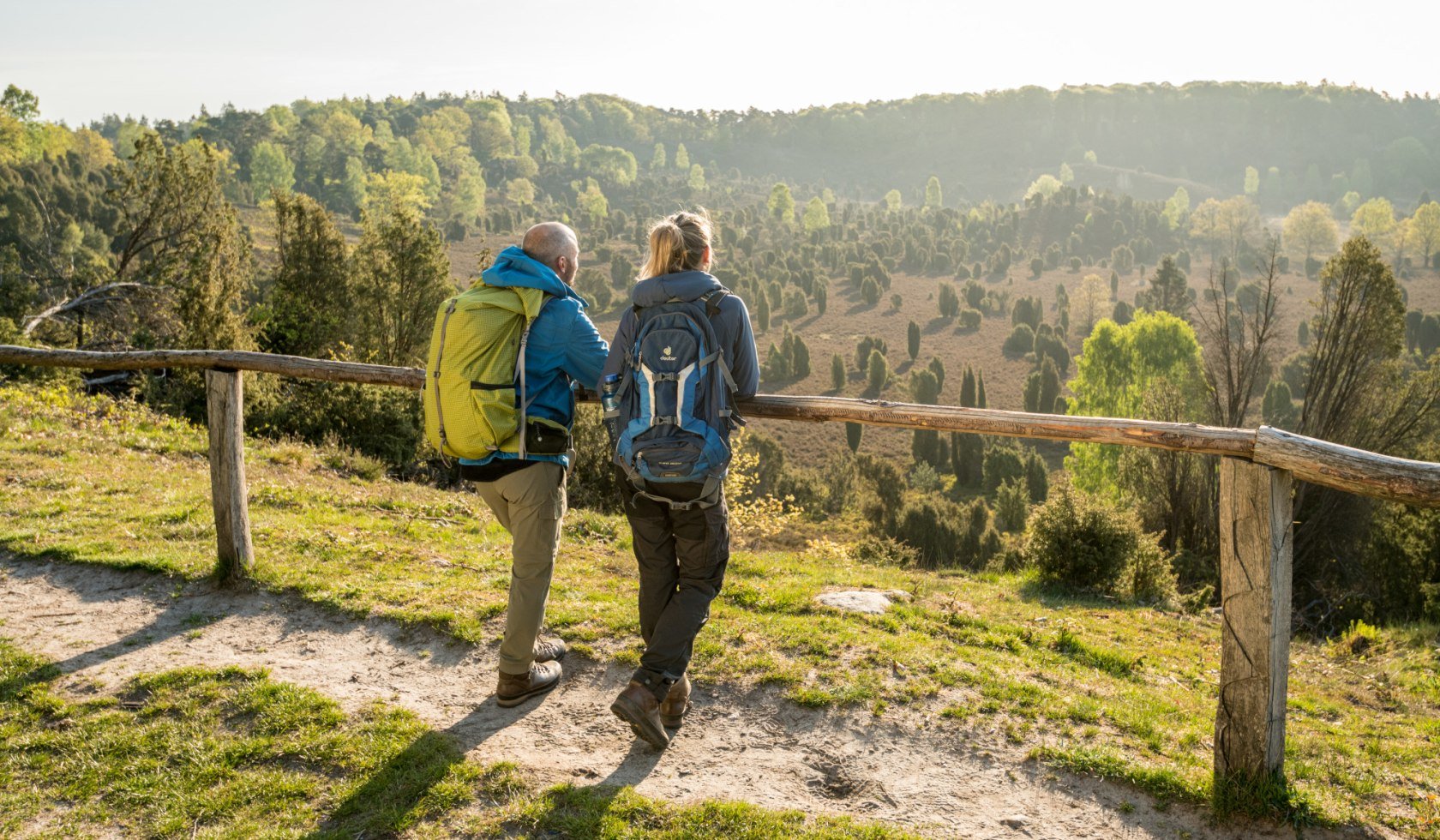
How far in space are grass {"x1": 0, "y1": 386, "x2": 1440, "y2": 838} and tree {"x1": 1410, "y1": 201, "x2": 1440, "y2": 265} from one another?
12379 centimetres

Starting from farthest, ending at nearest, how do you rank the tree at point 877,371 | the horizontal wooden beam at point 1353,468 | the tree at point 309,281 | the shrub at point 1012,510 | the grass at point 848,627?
the tree at point 877,371 → the shrub at point 1012,510 → the tree at point 309,281 → the grass at point 848,627 → the horizontal wooden beam at point 1353,468

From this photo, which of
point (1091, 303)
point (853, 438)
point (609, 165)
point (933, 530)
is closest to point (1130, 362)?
point (853, 438)

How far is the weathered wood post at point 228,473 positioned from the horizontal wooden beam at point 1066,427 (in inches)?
6.2

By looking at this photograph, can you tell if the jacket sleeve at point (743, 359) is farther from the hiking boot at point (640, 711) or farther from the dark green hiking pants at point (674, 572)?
the hiking boot at point (640, 711)

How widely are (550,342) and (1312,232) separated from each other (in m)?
139

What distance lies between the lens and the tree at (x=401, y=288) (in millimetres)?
27219

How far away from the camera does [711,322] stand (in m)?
3.81

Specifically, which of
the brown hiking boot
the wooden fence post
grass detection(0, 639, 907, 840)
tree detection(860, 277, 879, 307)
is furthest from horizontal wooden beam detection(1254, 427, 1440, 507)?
tree detection(860, 277, 879, 307)

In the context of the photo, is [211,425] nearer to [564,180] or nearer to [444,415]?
[444,415]

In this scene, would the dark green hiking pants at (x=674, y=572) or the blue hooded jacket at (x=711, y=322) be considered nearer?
the blue hooded jacket at (x=711, y=322)

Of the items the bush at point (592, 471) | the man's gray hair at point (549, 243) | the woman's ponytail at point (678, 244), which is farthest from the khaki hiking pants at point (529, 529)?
the bush at point (592, 471)

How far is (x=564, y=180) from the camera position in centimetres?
16662

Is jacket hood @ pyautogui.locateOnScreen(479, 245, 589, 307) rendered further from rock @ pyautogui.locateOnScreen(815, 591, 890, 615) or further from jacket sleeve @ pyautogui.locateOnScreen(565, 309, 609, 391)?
rock @ pyautogui.locateOnScreen(815, 591, 890, 615)

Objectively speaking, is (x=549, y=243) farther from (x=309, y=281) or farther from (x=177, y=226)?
(x=309, y=281)
